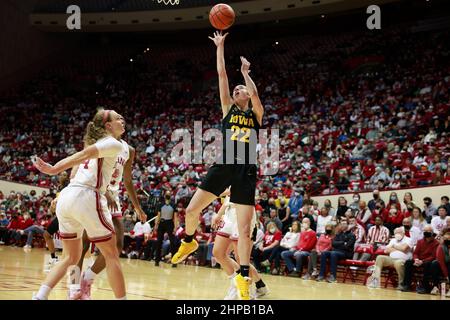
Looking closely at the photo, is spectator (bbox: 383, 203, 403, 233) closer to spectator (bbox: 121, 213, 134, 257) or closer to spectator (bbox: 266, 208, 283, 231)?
spectator (bbox: 266, 208, 283, 231)

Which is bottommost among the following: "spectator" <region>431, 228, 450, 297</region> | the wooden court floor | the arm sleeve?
the wooden court floor

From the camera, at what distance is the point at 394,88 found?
68.1 ft

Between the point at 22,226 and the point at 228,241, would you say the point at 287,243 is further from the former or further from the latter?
the point at 22,226

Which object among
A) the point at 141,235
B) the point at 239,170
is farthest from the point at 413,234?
the point at 141,235

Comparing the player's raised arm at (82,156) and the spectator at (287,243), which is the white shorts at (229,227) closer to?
the player's raised arm at (82,156)

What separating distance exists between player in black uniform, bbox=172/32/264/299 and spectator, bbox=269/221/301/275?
6.96 metres

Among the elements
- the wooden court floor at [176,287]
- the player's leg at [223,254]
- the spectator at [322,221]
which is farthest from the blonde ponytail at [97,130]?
the spectator at [322,221]

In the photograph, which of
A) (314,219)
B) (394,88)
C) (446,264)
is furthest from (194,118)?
(446,264)

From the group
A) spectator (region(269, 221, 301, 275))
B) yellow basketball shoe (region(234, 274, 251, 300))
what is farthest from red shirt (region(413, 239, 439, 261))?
yellow basketball shoe (region(234, 274, 251, 300))

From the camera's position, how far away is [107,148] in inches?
196

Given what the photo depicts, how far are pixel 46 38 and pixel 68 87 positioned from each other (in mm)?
2854

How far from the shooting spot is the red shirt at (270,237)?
13.1 meters

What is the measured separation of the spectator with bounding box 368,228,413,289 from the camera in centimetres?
1091
